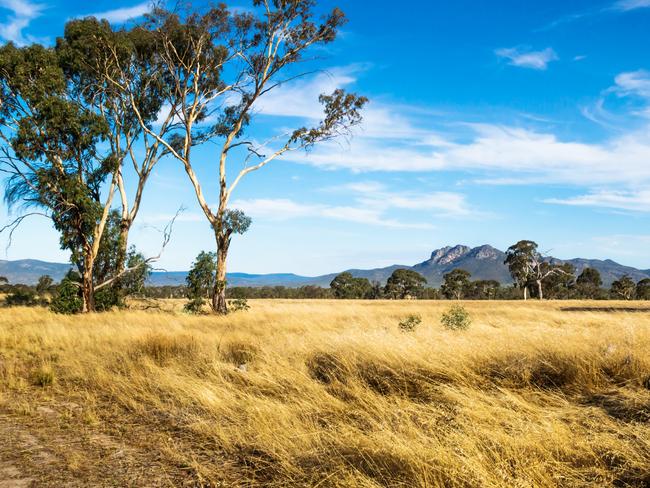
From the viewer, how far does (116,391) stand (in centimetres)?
624

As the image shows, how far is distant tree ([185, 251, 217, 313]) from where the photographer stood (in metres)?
21.5

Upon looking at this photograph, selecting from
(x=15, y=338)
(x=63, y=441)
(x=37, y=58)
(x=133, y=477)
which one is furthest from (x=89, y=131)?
(x=133, y=477)

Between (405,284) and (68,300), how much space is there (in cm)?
6995

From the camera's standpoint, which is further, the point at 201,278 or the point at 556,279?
the point at 556,279

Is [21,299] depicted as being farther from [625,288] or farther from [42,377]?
[625,288]

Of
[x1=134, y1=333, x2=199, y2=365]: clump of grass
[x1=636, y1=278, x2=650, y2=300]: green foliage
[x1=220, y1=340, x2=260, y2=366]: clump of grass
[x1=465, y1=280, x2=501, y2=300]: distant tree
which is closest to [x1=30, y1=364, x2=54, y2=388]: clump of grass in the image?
[x1=134, y1=333, x2=199, y2=365]: clump of grass

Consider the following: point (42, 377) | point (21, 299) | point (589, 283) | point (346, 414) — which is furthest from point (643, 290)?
point (42, 377)

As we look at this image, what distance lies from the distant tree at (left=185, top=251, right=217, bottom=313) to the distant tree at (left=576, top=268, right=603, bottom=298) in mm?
78785

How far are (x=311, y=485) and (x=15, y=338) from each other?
10.9m

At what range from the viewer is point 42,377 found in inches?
279

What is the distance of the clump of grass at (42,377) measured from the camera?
702cm

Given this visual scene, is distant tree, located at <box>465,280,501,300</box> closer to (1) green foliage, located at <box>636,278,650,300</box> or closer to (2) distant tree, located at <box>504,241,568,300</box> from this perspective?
(2) distant tree, located at <box>504,241,568,300</box>

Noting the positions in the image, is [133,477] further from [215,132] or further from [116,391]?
[215,132]

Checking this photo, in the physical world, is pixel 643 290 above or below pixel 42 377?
below
